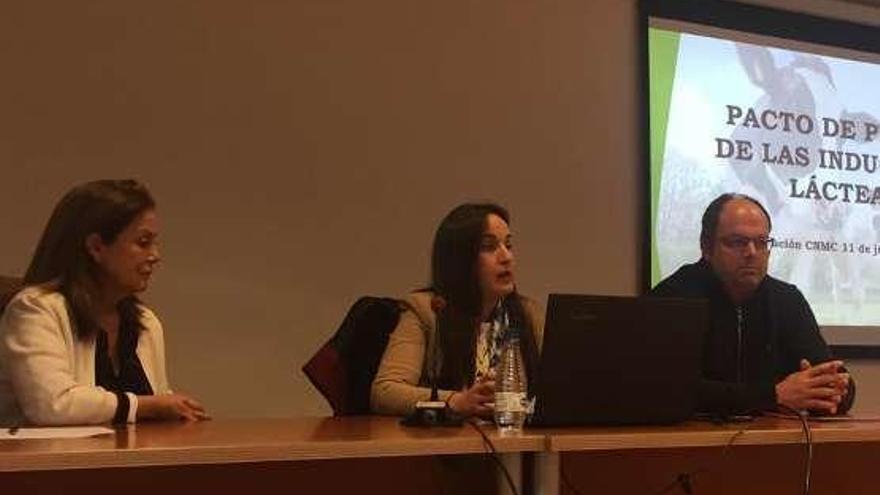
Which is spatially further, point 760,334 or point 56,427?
point 760,334

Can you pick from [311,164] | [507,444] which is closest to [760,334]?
[507,444]

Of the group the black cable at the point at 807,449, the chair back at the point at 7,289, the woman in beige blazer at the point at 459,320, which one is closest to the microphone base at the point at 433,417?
the woman in beige blazer at the point at 459,320

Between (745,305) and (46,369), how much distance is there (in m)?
1.67

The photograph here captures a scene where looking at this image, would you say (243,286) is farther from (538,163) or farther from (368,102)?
(538,163)

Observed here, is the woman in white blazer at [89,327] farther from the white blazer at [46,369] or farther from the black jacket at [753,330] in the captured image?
the black jacket at [753,330]

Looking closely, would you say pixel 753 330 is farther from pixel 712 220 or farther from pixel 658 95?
pixel 658 95

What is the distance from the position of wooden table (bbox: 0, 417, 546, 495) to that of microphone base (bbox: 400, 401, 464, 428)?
0.04 meters

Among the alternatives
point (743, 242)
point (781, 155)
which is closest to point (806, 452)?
point (743, 242)

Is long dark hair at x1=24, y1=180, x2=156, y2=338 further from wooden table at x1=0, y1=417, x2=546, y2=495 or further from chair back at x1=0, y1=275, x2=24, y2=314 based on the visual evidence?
wooden table at x1=0, y1=417, x2=546, y2=495

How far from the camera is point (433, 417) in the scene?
5.95ft

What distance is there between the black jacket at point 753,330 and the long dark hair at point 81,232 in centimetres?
130

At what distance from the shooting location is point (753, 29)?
415 centimetres

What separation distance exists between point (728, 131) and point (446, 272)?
6.57ft

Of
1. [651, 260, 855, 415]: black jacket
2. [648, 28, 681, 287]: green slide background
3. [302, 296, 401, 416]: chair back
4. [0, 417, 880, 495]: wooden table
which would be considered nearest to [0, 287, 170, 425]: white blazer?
[0, 417, 880, 495]: wooden table
